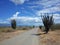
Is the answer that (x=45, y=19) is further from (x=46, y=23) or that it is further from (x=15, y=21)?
(x=15, y=21)

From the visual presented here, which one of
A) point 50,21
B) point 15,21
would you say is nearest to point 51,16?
point 50,21

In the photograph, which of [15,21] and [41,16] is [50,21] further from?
[15,21]

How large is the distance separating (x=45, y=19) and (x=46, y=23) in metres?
1.22

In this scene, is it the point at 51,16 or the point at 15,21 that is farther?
the point at 15,21

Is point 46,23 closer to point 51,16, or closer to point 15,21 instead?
point 51,16

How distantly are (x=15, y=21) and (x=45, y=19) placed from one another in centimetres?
3199

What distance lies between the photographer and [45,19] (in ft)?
145

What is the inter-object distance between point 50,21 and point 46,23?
125 centimetres

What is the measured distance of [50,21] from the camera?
43.8 meters

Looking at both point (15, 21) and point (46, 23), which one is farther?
point (15, 21)

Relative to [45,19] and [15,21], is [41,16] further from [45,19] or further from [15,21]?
[15,21]

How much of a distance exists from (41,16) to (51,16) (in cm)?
287

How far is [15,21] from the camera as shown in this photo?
243 feet

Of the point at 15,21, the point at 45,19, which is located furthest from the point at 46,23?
the point at 15,21
